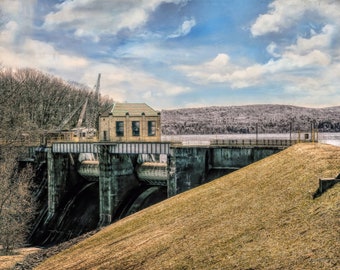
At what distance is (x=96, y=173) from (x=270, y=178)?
32.3 m

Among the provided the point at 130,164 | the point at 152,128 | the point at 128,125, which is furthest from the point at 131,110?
the point at 130,164

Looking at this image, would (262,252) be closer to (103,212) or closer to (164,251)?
(164,251)

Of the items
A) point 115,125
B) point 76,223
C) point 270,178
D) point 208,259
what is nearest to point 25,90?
point 115,125

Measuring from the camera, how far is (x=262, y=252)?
14594 mm

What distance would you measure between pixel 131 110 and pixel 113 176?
12.5 m

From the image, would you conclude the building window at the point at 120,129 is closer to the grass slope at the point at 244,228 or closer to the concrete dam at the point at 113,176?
the concrete dam at the point at 113,176

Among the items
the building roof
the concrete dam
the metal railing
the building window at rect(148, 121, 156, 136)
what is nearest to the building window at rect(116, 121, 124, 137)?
the building roof

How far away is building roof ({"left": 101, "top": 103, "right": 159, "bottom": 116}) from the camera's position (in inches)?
2060

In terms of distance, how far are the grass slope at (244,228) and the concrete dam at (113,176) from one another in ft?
23.0

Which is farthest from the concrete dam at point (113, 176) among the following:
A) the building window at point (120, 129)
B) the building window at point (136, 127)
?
the building window at point (120, 129)

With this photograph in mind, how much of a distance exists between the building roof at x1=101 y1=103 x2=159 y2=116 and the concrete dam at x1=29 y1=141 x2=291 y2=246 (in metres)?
6.18

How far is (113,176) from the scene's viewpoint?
144 ft

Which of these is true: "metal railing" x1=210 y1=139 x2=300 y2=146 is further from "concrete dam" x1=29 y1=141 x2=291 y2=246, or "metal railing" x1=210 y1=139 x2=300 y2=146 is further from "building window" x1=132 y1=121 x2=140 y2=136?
"building window" x1=132 y1=121 x2=140 y2=136

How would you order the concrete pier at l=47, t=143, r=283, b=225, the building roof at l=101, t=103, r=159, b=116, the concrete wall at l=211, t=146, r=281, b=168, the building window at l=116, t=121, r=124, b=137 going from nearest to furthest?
the concrete wall at l=211, t=146, r=281, b=168
the concrete pier at l=47, t=143, r=283, b=225
the building window at l=116, t=121, r=124, b=137
the building roof at l=101, t=103, r=159, b=116
